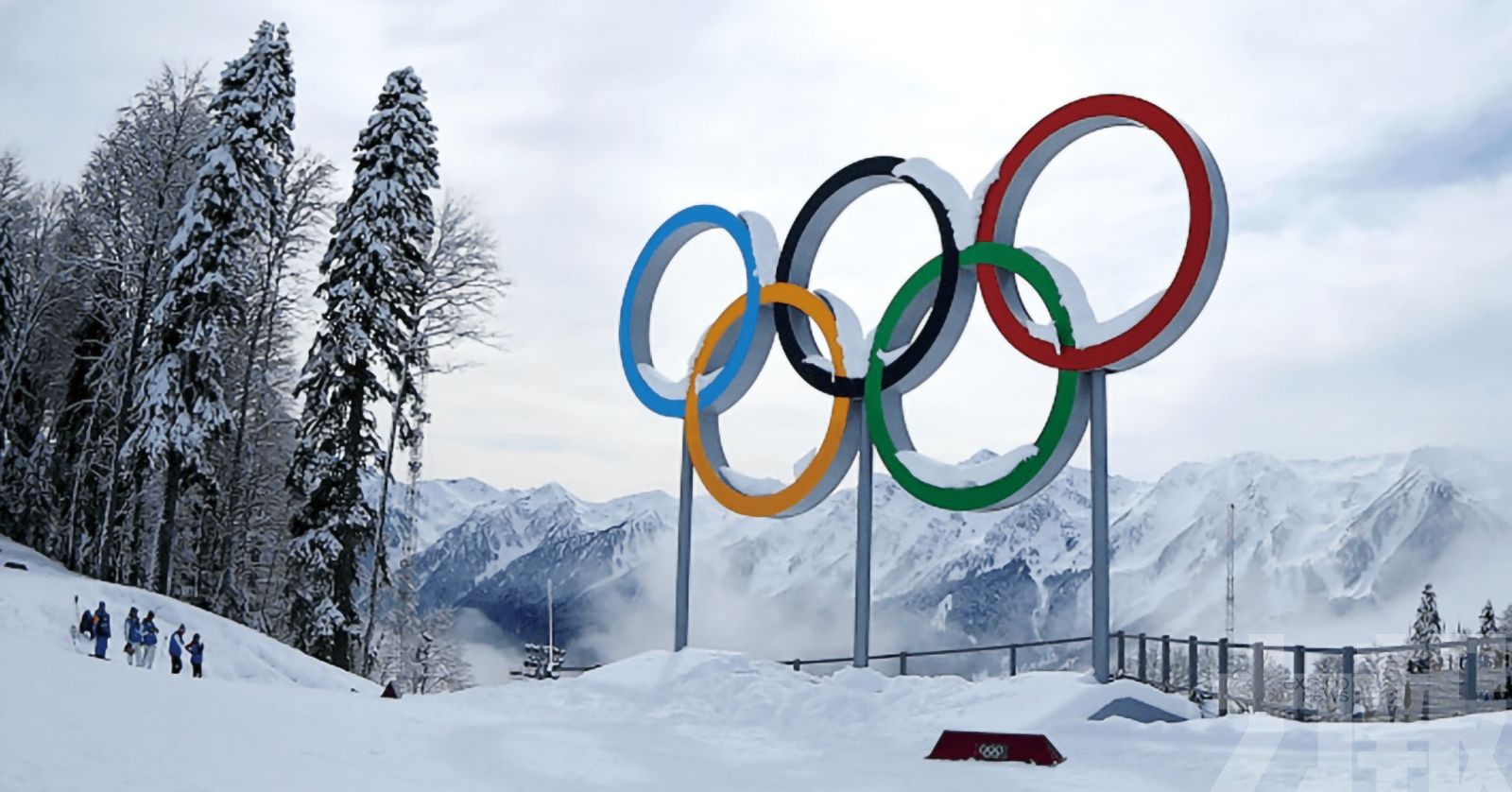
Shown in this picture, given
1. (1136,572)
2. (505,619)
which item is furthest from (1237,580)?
(505,619)

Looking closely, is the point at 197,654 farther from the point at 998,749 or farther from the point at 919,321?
the point at 998,749

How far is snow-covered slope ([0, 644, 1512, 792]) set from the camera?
37.3ft

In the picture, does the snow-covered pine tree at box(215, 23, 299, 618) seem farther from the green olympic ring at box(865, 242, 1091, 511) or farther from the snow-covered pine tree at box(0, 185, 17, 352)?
the green olympic ring at box(865, 242, 1091, 511)

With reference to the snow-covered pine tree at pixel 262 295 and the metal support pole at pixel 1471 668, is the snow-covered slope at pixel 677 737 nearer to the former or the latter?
the metal support pole at pixel 1471 668

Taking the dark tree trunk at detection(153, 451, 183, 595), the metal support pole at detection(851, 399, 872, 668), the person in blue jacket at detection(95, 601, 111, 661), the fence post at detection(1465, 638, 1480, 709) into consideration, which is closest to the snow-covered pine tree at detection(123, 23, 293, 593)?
the dark tree trunk at detection(153, 451, 183, 595)

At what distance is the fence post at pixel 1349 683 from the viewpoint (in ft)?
47.0

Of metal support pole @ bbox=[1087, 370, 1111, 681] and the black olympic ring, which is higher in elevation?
the black olympic ring

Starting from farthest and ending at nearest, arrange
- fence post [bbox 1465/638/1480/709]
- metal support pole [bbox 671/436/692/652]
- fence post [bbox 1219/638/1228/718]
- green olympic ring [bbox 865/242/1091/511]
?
metal support pole [bbox 671/436/692/652] < fence post [bbox 1219/638/1228/718] < green olympic ring [bbox 865/242/1091/511] < fence post [bbox 1465/638/1480/709]

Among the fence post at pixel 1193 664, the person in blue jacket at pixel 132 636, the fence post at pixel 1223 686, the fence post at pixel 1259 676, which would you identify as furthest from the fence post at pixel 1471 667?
the person in blue jacket at pixel 132 636

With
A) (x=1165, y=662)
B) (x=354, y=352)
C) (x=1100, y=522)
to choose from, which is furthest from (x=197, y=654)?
(x=1165, y=662)

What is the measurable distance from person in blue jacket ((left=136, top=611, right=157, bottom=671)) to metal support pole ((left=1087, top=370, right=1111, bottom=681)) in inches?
590

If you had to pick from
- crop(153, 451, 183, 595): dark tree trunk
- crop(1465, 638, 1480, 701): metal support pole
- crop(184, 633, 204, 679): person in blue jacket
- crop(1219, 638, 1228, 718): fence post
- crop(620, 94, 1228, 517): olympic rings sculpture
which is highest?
crop(620, 94, 1228, 517): olympic rings sculpture

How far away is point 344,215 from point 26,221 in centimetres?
1916

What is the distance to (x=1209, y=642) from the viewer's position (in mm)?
17016
